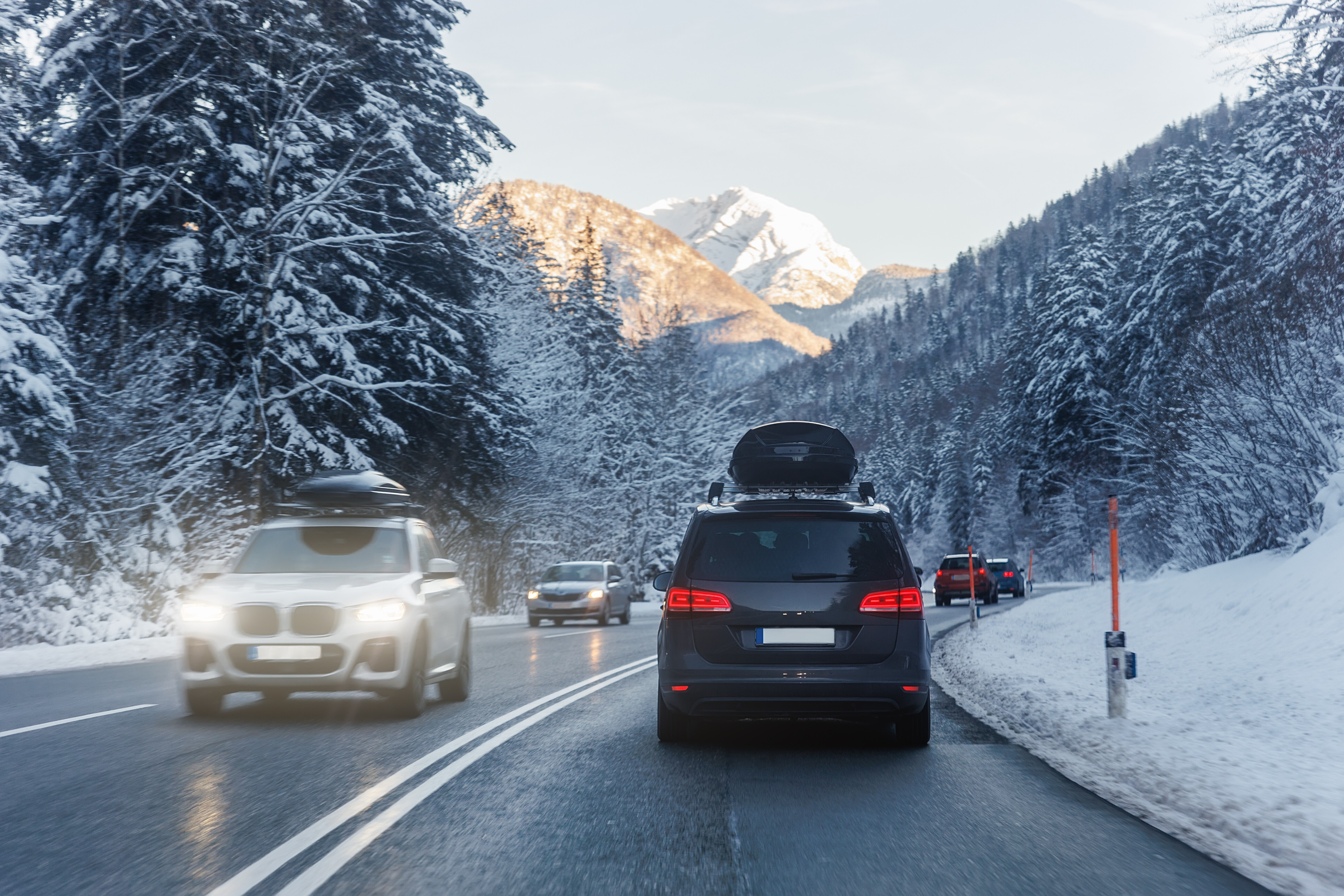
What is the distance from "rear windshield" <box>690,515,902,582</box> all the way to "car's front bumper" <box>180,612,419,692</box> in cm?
297

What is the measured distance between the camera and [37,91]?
2495 cm

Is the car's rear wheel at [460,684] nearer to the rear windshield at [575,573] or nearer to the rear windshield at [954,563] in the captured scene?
the rear windshield at [575,573]

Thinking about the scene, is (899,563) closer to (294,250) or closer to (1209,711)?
(1209,711)

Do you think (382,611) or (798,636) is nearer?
(798,636)

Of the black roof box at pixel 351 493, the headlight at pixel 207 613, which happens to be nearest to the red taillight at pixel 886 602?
the headlight at pixel 207 613

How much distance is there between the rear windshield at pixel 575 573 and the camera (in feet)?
101

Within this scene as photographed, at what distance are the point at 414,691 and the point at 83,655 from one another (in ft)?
32.1

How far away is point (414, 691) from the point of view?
10.8m

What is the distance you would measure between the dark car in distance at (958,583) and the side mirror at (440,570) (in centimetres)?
3016

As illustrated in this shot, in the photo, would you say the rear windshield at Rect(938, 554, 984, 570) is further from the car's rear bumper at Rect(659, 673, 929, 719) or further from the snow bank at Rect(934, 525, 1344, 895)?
the car's rear bumper at Rect(659, 673, 929, 719)

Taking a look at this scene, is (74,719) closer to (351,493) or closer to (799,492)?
(351,493)

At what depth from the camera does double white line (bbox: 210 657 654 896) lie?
5254 millimetres

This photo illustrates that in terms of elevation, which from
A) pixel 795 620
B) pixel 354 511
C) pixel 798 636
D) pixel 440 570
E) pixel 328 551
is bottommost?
pixel 798 636

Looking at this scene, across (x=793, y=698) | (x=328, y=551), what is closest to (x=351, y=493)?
(x=328, y=551)
